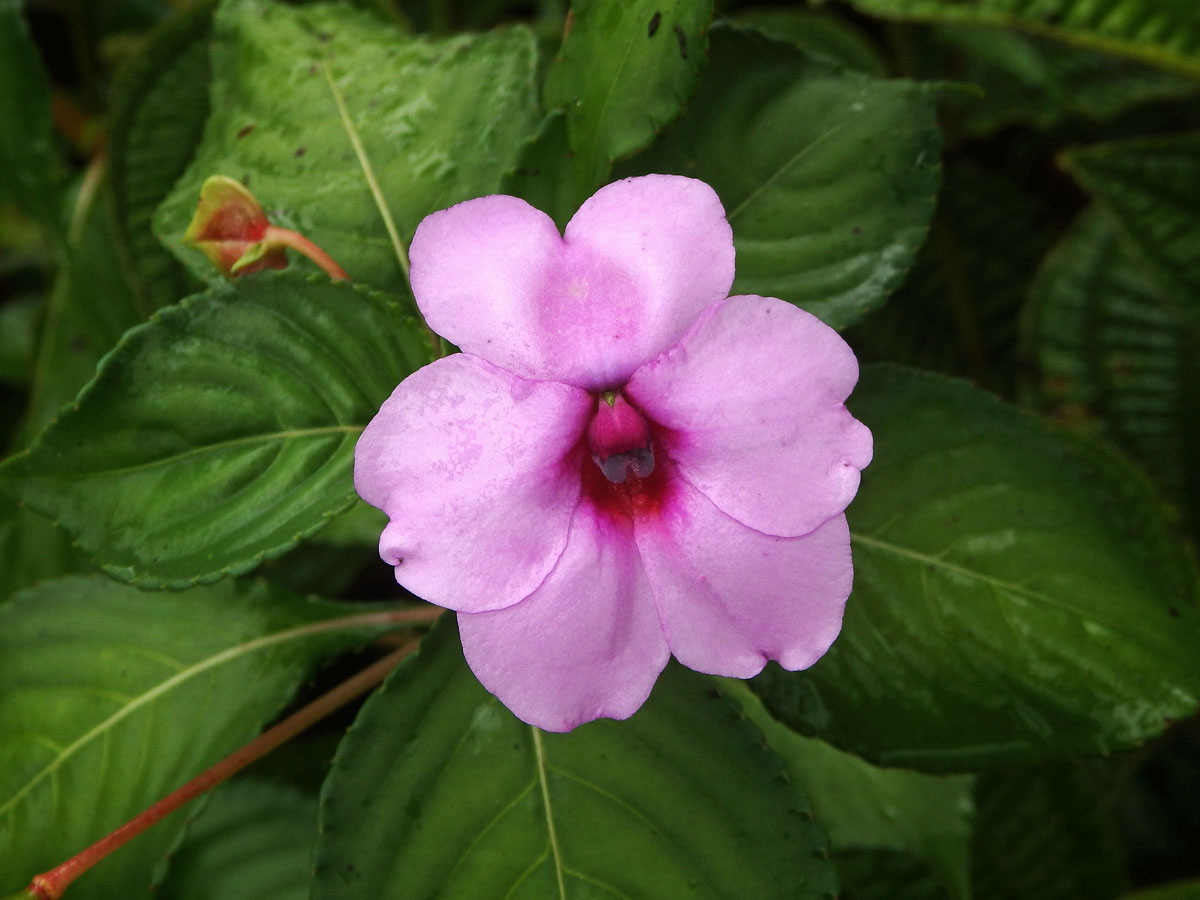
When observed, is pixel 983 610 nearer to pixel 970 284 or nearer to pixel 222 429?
pixel 222 429

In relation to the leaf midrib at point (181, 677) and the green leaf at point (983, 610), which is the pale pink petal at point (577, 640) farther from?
the leaf midrib at point (181, 677)

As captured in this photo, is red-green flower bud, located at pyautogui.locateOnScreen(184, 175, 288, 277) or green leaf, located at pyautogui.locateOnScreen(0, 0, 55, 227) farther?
green leaf, located at pyautogui.locateOnScreen(0, 0, 55, 227)

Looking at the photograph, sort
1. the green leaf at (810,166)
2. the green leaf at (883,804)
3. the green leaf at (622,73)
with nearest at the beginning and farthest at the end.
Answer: the green leaf at (622,73) → the green leaf at (810,166) → the green leaf at (883,804)

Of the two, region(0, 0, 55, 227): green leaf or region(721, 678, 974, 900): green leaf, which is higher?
region(0, 0, 55, 227): green leaf

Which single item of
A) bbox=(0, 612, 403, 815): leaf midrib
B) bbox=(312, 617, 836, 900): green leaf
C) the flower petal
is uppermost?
the flower petal

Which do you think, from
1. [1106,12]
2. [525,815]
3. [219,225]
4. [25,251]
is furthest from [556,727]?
[25,251]

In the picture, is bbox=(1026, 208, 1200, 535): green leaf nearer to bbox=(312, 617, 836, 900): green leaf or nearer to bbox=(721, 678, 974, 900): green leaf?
bbox=(721, 678, 974, 900): green leaf

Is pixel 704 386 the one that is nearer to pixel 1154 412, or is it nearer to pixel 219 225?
pixel 219 225

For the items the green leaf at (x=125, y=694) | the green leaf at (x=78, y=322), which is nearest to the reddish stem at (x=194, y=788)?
the green leaf at (x=125, y=694)

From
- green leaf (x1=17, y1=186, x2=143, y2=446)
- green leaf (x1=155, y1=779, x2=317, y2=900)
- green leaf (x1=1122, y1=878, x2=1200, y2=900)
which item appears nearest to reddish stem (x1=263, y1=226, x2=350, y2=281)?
green leaf (x1=155, y1=779, x2=317, y2=900)
